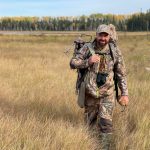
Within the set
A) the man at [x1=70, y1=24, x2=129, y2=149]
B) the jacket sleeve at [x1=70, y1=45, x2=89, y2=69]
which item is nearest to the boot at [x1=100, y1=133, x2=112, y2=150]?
the man at [x1=70, y1=24, x2=129, y2=149]

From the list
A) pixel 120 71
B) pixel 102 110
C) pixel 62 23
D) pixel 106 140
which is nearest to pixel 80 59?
Result: pixel 120 71

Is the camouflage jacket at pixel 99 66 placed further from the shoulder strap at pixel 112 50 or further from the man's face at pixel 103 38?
the man's face at pixel 103 38

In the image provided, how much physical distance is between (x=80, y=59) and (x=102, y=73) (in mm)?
362

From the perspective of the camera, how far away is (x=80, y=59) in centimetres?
675

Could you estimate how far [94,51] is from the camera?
6.66 meters

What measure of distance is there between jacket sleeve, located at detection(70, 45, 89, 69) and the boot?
3.20 feet

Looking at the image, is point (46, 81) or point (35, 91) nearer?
point (35, 91)

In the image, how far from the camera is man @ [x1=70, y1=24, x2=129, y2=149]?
21.9ft

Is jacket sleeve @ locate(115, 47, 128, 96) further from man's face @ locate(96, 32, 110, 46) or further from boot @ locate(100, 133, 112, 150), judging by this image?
boot @ locate(100, 133, 112, 150)

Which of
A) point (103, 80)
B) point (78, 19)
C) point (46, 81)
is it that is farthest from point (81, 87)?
point (78, 19)

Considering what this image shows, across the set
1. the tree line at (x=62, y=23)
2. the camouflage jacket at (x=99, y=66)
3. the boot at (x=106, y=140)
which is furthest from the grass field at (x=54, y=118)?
the tree line at (x=62, y=23)

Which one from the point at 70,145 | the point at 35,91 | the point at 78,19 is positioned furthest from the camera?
the point at 78,19

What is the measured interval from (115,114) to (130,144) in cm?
145

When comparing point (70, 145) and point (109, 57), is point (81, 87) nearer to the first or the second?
point (109, 57)
